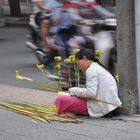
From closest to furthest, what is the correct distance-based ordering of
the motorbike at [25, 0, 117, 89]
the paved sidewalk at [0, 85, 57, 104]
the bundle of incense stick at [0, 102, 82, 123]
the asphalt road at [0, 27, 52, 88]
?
the bundle of incense stick at [0, 102, 82, 123] → the paved sidewalk at [0, 85, 57, 104] → the motorbike at [25, 0, 117, 89] → the asphalt road at [0, 27, 52, 88]

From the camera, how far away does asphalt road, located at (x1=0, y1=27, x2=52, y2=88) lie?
35.7ft

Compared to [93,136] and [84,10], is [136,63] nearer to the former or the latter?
[93,136]

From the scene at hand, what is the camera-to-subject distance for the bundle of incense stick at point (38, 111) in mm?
7215

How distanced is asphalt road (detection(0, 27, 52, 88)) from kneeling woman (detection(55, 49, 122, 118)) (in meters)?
3.09

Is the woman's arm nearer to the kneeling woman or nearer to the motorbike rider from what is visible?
the kneeling woman

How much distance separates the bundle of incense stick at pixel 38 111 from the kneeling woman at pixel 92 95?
0.52ft

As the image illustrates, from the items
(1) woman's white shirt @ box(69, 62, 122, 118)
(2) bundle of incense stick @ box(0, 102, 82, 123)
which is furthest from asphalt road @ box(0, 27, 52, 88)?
(1) woman's white shirt @ box(69, 62, 122, 118)

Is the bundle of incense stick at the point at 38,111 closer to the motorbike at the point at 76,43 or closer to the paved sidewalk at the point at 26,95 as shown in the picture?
the paved sidewalk at the point at 26,95

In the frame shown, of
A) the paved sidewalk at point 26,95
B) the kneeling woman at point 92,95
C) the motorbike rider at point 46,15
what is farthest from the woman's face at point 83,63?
the motorbike rider at point 46,15

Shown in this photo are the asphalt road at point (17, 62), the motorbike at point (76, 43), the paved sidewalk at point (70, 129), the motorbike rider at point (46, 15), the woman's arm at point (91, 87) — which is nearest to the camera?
the paved sidewalk at point (70, 129)

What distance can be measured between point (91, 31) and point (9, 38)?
1038 cm

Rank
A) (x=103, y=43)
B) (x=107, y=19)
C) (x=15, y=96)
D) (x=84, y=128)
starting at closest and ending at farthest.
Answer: (x=84, y=128) < (x=15, y=96) < (x=103, y=43) < (x=107, y=19)

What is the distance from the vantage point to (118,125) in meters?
6.84

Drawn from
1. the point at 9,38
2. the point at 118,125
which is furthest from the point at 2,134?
the point at 9,38
